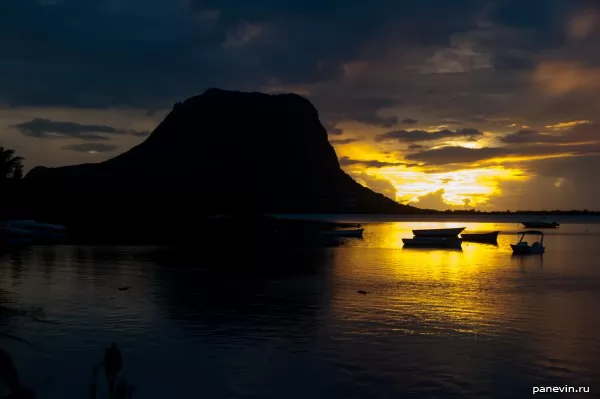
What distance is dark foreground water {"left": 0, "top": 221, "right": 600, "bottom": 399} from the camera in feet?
59.1

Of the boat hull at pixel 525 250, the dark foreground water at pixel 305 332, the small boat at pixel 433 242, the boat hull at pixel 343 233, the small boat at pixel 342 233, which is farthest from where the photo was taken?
the small boat at pixel 342 233

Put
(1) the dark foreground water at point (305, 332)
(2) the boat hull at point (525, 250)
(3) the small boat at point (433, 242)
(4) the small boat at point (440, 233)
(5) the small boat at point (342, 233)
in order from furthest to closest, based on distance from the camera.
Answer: (5) the small boat at point (342, 233) → (4) the small boat at point (440, 233) → (3) the small boat at point (433, 242) → (2) the boat hull at point (525, 250) → (1) the dark foreground water at point (305, 332)

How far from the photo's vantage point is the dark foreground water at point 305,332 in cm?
1802

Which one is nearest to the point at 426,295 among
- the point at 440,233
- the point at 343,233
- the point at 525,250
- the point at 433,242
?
the point at 525,250

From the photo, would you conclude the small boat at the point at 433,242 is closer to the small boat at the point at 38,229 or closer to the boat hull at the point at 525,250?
the boat hull at the point at 525,250

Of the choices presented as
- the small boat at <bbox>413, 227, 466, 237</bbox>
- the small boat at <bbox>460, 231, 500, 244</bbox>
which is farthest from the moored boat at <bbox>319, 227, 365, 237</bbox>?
the small boat at <bbox>460, 231, 500, 244</bbox>

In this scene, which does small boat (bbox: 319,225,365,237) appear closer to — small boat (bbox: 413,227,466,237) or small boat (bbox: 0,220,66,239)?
small boat (bbox: 413,227,466,237)

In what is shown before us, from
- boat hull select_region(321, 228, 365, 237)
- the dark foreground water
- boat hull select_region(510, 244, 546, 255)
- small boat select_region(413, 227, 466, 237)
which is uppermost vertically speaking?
small boat select_region(413, 227, 466, 237)

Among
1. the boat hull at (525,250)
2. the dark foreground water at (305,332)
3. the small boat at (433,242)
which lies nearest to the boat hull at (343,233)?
the small boat at (433,242)

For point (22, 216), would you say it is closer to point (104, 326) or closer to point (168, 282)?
point (168, 282)

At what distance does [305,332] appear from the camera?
24766mm

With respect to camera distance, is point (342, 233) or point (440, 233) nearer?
point (440, 233)

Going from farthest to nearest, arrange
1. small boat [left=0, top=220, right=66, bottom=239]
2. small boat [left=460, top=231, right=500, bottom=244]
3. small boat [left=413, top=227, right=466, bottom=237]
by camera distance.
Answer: small boat [left=460, top=231, right=500, bottom=244] < small boat [left=413, top=227, right=466, bottom=237] < small boat [left=0, top=220, right=66, bottom=239]

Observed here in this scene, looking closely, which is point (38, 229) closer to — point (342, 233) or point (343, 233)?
point (342, 233)
